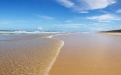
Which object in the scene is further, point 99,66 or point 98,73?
point 99,66

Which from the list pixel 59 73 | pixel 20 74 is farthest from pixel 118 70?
pixel 20 74

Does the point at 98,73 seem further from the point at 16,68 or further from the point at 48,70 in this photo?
the point at 16,68

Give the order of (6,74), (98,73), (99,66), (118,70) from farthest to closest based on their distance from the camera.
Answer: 1. (99,66)
2. (118,70)
3. (98,73)
4. (6,74)

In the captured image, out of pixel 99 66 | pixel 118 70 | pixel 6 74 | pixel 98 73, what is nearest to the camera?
pixel 6 74

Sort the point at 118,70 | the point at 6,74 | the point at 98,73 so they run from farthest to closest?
the point at 118,70
the point at 98,73
the point at 6,74

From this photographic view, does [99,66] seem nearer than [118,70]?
No

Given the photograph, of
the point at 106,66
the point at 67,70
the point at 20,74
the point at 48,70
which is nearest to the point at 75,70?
the point at 67,70

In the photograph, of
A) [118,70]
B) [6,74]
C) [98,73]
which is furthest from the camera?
[118,70]

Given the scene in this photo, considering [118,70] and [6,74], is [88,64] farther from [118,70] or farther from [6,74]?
[6,74]
